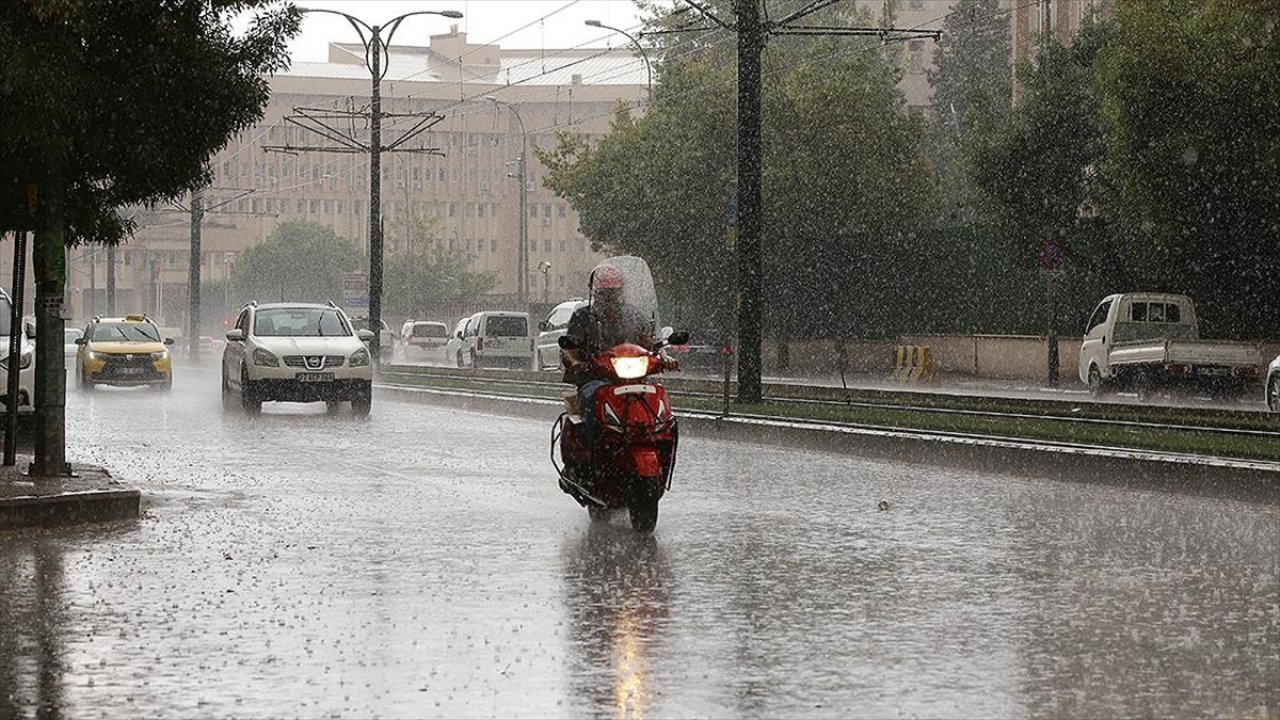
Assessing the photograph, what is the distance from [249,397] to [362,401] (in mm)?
1638

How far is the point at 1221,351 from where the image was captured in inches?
1355

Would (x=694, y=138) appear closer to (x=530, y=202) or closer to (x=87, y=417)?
(x=87, y=417)

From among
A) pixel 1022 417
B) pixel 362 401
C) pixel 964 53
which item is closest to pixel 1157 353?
pixel 1022 417

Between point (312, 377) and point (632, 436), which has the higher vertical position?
point (632, 436)

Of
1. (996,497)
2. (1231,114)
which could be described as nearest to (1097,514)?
(996,497)

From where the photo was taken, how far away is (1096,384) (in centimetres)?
3831

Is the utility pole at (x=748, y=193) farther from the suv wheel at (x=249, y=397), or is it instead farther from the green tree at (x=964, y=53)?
the green tree at (x=964, y=53)

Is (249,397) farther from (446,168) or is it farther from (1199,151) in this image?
(446,168)

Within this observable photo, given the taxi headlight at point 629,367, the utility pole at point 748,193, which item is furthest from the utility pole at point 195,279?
the taxi headlight at point 629,367

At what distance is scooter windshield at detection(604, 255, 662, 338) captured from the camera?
14148 millimetres

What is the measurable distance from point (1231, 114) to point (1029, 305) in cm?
1175

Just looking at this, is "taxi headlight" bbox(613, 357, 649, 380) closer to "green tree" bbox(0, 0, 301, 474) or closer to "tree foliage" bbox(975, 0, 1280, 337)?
"green tree" bbox(0, 0, 301, 474)

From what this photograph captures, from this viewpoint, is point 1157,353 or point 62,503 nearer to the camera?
point 62,503

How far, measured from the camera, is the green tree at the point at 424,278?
122750mm
